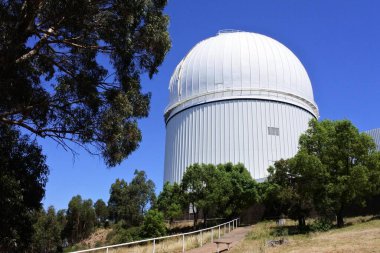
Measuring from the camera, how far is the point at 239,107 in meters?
42.0

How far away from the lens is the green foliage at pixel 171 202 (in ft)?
99.7

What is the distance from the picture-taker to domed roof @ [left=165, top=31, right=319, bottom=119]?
140 feet

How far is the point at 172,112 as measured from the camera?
156 ft

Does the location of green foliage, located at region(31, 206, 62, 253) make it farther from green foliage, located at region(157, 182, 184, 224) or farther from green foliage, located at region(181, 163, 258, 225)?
green foliage, located at region(181, 163, 258, 225)

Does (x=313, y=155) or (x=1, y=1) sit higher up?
(x=1, y=1)

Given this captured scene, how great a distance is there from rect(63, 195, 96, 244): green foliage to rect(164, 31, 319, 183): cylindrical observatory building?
12456mm

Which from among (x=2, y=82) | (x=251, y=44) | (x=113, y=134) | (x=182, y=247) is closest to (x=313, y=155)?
(x=182, y=247)

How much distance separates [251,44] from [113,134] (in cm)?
3272

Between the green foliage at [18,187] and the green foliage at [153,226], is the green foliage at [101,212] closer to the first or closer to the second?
the green foliage at [153,226]

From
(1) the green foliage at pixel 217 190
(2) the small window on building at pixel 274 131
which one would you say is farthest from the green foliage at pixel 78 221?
(2) the small window on building at pixel 274 131

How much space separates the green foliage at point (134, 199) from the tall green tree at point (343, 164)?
1102 inches

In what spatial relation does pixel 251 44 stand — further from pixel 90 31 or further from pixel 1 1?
pixel 1 1

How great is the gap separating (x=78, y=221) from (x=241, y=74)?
1041 inches

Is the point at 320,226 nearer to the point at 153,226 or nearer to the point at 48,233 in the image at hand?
the point at 153,226
